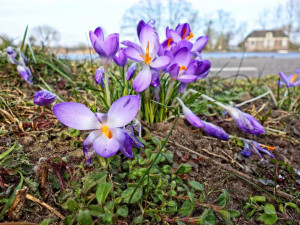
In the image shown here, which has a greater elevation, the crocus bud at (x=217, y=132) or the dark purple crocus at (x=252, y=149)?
the crocus bud at (x=217, y=132)

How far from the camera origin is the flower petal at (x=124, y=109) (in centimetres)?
89

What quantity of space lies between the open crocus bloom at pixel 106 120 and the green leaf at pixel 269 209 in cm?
54

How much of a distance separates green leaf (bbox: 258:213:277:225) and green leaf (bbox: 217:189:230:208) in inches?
6.8

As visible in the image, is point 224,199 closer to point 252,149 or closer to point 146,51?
point 252,149

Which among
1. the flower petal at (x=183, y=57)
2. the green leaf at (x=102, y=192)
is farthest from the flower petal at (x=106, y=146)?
→ the flower petal at (x=183, y=57)

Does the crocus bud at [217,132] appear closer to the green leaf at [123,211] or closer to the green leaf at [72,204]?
the green leaf at [123,211]

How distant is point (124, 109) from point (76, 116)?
0.50 feet

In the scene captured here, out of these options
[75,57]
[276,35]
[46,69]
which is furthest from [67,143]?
[276,35]

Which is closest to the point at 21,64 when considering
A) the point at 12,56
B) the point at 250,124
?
the point at 12,56

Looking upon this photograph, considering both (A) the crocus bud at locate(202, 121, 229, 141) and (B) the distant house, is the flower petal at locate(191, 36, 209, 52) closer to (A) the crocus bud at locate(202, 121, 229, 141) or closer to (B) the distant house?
(A) the crocus bud at locate(202, 121, 229, 141)

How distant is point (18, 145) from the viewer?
1180 mm

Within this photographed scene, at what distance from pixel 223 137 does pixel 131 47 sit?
1.75ft

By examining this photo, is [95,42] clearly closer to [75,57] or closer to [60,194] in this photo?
[60,194]

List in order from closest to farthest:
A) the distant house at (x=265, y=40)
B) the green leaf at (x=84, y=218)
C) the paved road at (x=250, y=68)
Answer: the green leaf at (x=84, y=218)
the paved road at (x=250, y=68)
the distant house at (x=265, y=40)
